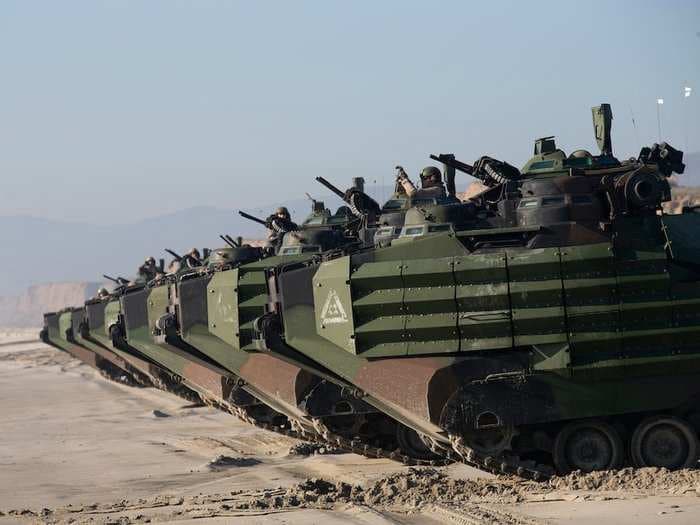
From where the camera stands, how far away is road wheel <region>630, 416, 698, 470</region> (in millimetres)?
18016

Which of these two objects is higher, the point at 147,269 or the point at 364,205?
the point at 364,205

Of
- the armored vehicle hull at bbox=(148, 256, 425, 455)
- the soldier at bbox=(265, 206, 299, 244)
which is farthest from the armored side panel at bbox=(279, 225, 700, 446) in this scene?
the soldier at bbox=(265, 206, 299, 244)

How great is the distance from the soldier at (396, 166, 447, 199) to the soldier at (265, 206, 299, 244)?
3.60m

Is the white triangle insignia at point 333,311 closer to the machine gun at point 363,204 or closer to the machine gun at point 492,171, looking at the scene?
the machine gun at point 492,171

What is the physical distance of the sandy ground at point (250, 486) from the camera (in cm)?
1549

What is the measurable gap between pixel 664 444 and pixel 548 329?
2.00 meters

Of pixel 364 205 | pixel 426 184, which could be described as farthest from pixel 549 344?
pixel 364 205

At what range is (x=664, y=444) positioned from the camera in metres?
18.2

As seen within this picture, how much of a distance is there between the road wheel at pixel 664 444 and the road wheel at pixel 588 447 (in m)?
0.23

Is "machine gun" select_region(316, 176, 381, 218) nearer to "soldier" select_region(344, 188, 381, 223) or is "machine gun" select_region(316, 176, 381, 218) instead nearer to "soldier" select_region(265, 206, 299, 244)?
"soldier" select_region(344, 188, 381, 223)

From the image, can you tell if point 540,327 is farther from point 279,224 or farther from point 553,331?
point 279,224

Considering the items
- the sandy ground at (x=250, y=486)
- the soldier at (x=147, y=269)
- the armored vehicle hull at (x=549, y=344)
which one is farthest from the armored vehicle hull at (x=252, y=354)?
the soldier at (x=147, y=269)

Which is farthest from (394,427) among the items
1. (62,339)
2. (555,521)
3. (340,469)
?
(62,339)

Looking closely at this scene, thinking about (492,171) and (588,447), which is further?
(492,171)
